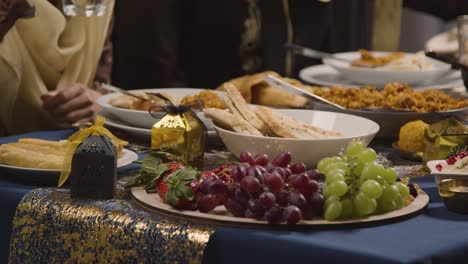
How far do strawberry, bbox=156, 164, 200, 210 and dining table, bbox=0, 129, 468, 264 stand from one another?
0.11ft

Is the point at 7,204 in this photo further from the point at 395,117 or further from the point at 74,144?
the point at 395,117

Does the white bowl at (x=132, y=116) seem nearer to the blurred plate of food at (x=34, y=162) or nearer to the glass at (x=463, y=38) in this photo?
the blurred plate of food at (x=34, y=162)

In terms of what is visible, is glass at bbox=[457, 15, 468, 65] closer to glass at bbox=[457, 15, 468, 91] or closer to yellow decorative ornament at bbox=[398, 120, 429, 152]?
glass at bbox=[457, 15, 468, 91]

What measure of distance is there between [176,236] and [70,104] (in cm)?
137

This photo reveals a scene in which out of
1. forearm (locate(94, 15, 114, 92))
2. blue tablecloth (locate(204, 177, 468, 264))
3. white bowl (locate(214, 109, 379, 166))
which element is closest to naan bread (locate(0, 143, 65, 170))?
white bowl (locate(214, 109, 379, 166))

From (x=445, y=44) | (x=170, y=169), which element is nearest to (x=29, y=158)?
(x=170, y=169)

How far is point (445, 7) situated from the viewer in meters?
3.93

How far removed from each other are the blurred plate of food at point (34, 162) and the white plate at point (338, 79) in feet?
3.92

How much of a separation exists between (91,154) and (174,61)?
2287mm

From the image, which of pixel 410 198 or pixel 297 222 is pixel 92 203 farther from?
pixel 410 198

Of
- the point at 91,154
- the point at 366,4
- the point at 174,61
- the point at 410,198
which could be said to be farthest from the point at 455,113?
the point at 366,4

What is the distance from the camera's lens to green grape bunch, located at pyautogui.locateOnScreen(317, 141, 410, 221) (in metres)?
1.39

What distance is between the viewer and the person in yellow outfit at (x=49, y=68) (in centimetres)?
268

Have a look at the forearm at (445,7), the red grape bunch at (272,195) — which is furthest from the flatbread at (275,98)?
the forearm at (445,7)
